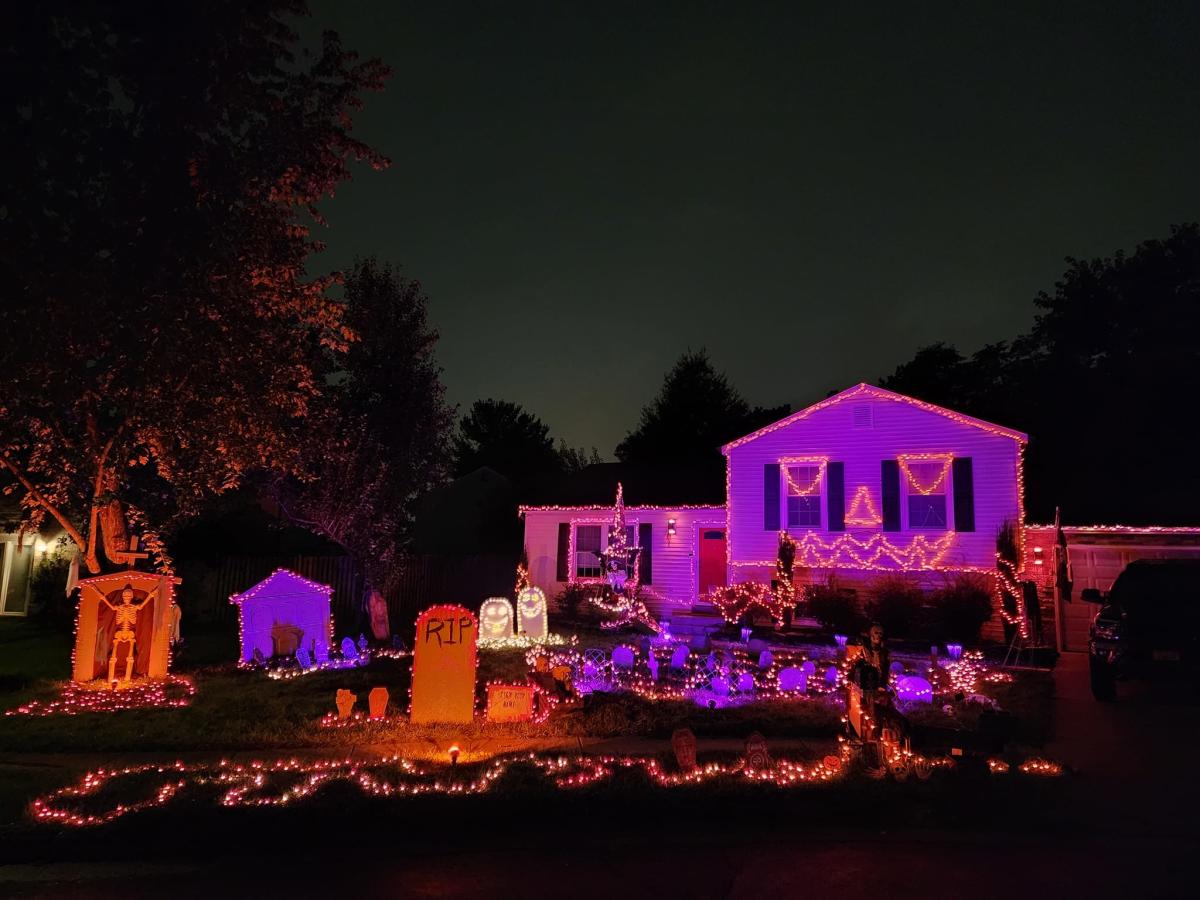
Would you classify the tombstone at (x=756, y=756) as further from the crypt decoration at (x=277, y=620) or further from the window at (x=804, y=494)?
the window at (x=804, y=494)

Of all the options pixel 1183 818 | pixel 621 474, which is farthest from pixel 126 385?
pixel 621 474

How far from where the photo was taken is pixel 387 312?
15.9 m

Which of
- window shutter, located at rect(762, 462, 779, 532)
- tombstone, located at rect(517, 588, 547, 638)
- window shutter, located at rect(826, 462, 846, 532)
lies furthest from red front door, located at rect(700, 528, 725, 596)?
tombstone, located at rect(517, 588, 547, 638)

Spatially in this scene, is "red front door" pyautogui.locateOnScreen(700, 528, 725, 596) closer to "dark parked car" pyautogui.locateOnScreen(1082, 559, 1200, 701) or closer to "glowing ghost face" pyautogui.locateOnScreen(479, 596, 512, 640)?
"glowing ghost face" pyautogui.locateOnScreen(479, 596, 512, 640)

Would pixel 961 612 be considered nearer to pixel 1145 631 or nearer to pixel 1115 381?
pixel 1145 631

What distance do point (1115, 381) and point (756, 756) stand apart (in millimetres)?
24058

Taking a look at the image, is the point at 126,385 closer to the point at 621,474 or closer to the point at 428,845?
the point at 428,845

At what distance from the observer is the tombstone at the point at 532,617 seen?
16078 mm

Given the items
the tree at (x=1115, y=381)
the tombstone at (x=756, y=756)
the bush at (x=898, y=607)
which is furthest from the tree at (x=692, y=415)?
the tombstone at (x=756, y=756)

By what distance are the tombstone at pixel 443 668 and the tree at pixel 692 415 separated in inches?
1158

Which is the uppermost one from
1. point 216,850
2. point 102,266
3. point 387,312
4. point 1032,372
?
point 1032,372

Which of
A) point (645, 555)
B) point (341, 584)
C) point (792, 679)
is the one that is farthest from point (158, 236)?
→ point (645, 555)

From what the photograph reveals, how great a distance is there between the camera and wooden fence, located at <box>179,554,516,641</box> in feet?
64.5

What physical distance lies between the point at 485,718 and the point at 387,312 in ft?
31.5
